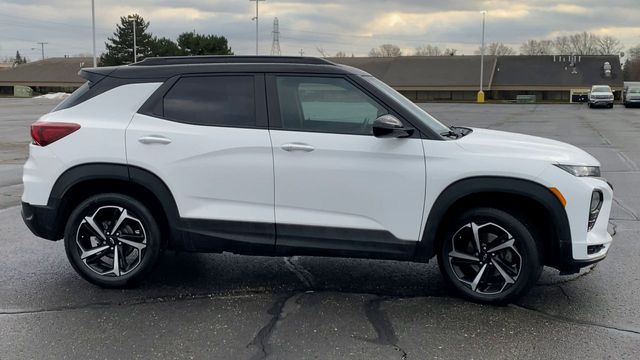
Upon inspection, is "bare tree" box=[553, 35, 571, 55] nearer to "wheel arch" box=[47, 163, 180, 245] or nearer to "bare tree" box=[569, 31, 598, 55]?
"bare tree" box=[569, 31, 598, 55]

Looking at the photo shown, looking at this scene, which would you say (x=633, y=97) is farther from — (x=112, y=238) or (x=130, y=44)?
(x=130, y=44)

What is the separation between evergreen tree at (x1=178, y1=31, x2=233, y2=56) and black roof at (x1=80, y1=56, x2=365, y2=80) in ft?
193

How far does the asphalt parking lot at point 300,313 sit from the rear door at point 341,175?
1.75 ft

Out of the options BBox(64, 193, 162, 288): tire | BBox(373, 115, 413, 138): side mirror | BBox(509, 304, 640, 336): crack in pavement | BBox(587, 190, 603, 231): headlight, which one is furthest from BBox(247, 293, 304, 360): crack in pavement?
BBox(587, 190, 603, 231): headlight

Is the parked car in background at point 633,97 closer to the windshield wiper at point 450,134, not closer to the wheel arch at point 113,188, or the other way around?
the windshield wiper at point 450,134

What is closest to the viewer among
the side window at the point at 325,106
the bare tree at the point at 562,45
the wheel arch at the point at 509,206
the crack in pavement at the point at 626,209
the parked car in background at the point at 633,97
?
the wheel arch at the point at 509,206

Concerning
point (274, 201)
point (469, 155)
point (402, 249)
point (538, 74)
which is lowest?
point (402, 249)

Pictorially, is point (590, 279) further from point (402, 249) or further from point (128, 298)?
point (128, 298)

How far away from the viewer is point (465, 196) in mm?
4336

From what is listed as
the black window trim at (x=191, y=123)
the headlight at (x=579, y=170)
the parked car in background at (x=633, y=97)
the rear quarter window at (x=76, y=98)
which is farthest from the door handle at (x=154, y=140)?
the parked car in background at (x=633, y=97)

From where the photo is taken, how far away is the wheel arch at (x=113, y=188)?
181 inches

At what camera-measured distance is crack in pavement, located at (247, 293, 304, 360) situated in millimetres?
3783

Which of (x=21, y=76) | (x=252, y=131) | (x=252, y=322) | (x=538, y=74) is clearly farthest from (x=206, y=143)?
(x=21, y=76)

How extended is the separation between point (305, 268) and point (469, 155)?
78.0 inches
